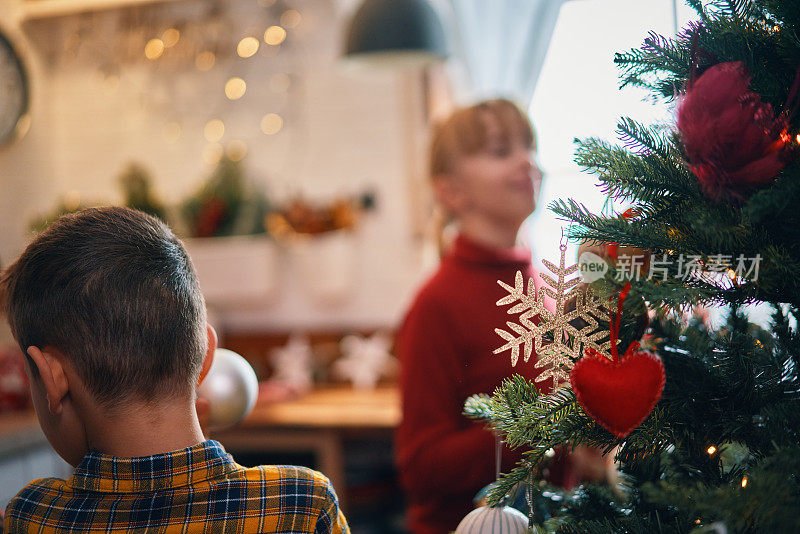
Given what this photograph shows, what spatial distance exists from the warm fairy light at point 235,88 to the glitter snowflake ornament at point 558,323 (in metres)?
2.18

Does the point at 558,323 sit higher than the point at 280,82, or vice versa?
the point at 280,82

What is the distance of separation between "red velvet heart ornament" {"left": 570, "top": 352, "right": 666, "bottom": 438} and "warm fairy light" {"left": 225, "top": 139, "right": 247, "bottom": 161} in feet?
7.23

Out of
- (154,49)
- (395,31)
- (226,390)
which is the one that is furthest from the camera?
(154,49)

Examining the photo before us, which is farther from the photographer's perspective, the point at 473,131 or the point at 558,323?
the point at 473,131

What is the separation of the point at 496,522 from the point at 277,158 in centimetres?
215

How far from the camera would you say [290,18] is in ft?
8.18

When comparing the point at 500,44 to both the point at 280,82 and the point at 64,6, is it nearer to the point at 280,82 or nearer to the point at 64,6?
the point at 280,82

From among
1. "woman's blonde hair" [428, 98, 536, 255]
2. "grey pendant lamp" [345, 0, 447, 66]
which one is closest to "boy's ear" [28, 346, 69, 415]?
"woman's blonde hair" [428, 98, 536, 255]

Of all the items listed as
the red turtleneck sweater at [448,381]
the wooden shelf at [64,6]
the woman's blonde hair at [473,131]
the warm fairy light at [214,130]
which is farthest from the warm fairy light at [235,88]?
the red turtleneck sweater at [448,381]

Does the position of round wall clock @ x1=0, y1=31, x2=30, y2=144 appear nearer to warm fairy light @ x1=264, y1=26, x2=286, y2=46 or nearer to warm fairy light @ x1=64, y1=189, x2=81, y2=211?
warm fairy light @ x1=64, y1=189, x2=81, y2=211

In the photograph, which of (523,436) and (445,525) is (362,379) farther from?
(523,436)

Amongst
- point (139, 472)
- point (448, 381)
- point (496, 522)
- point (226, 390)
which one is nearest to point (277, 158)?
point (448, 381)

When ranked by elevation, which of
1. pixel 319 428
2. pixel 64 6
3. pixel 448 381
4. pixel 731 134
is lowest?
pixel 319 428

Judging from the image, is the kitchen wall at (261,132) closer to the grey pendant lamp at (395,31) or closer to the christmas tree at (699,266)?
the grey pendant lamp at (395,31)
